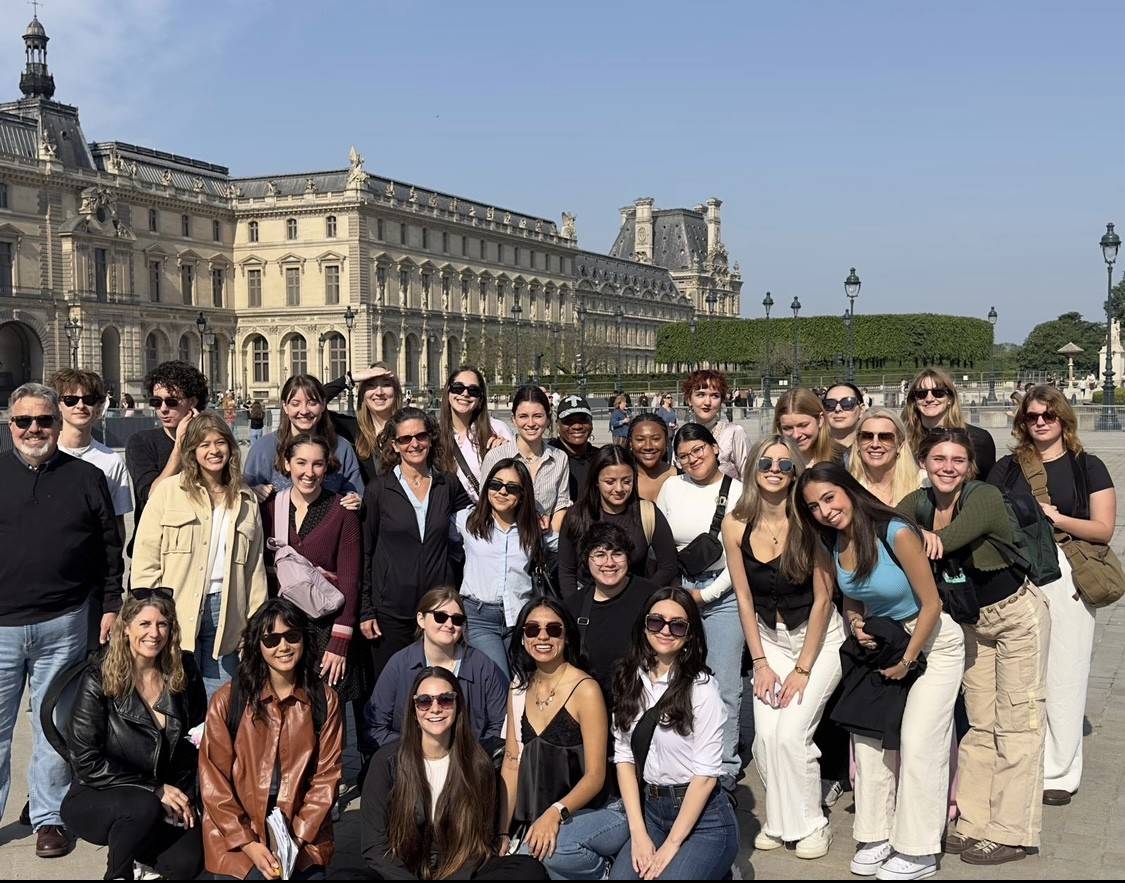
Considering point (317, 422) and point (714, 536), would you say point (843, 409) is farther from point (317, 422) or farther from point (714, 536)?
point (317, 422)

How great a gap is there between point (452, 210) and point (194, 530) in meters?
69.5

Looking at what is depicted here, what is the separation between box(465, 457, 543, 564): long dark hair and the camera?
486 cm

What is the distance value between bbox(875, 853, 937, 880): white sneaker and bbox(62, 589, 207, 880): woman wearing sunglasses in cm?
257

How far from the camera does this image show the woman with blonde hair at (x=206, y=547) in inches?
182

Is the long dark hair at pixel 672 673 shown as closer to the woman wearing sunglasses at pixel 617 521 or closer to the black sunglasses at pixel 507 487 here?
the woman wearing sunglasses at pixel 617 521

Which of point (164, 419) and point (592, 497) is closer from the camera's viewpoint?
point (592, 497)

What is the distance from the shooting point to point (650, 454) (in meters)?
5.35

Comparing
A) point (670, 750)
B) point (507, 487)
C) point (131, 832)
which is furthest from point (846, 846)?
point (131, 832)

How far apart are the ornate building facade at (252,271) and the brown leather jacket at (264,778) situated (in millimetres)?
38700

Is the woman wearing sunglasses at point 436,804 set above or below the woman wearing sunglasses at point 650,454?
below

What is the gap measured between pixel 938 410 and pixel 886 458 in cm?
81

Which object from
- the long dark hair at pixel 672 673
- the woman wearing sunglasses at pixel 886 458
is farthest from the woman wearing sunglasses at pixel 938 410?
the long dark hair at pixel 672 673

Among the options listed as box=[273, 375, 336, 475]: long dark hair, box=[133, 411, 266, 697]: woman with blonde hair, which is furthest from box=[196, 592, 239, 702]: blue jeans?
box=[273, 375, 336, 475]: long dark hair

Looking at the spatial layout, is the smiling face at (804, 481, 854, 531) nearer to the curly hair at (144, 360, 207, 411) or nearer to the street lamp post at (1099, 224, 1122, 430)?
the curly hair at (144, 360, 207, 411)
